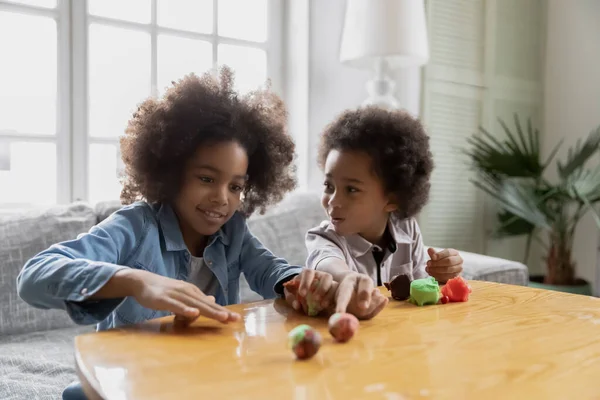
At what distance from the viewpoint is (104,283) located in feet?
2.89

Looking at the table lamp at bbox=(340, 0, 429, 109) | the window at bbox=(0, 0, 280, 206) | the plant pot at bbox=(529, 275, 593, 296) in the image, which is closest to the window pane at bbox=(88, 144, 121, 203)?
the window at bbox=(0, 0, 280, 206)

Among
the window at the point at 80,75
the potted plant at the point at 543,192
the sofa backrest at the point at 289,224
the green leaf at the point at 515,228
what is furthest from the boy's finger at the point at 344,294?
the green leaf at the point at 515,228

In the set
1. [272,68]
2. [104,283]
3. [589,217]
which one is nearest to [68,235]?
[104,283]

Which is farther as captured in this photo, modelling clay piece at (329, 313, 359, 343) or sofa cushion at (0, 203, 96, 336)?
sofa cushion at (0, 203, 96, 336)

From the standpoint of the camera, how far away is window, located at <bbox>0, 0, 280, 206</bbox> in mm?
2459

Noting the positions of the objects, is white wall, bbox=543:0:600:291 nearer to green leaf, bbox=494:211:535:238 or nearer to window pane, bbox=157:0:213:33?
green leaf, bbox=494:211:535:238

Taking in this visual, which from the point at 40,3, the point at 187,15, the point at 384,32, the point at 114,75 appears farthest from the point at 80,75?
the point at 384,32

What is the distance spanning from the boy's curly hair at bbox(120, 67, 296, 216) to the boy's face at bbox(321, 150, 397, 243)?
0.46ft

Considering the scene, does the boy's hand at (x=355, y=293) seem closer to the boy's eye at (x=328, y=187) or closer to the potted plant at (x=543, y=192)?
the boy's eye at (x=328, y=187)

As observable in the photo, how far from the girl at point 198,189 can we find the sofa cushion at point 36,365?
24 centimetres

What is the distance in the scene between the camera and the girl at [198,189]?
3.94 feet

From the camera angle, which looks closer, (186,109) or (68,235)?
(186,109)

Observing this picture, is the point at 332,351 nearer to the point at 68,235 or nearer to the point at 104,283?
the point at 104,283

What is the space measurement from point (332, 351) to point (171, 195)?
2.32ft
